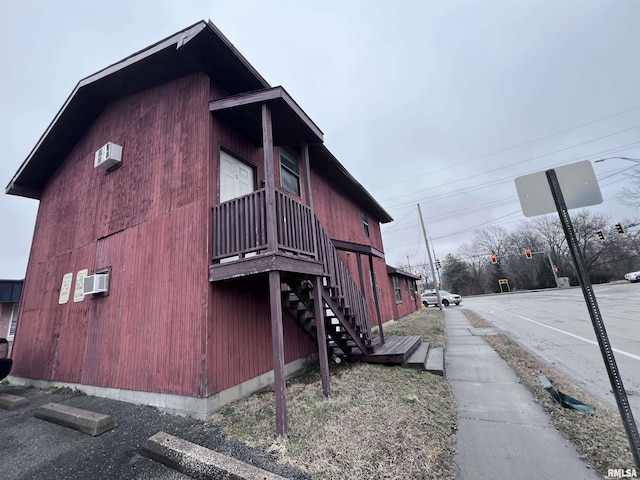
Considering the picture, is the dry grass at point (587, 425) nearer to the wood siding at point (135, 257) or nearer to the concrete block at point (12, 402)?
the wood siding at point (135, 257)

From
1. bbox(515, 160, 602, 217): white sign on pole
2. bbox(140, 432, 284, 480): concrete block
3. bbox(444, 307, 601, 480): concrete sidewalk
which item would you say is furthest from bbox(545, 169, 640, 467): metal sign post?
bbox(140, 432, 284, 480): concrete block

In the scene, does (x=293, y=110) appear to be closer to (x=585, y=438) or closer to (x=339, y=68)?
(x=585, y=438)

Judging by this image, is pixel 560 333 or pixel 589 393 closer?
pixel 589 393

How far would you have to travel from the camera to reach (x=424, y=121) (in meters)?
21.5

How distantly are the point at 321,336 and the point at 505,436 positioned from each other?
2.58 metres

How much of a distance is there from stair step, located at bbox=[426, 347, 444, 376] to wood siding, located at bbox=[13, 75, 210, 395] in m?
4.30

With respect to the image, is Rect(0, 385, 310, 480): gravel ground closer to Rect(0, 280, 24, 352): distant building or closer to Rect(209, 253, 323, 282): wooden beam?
Rect(209, 253, 323, 282): wooden beam

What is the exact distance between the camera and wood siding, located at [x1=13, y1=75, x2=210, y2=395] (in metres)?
4.34

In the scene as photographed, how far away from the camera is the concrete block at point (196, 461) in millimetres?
2268

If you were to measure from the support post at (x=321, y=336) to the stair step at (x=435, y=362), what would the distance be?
2291 mm

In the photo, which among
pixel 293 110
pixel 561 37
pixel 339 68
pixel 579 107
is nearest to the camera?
pixel 293 110

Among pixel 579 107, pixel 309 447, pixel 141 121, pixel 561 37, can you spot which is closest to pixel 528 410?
pixel 309 447

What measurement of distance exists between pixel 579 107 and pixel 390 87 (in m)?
15.7

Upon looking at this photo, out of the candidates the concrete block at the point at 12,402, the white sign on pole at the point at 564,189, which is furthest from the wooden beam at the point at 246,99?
the concrete block at the point at 12,402
